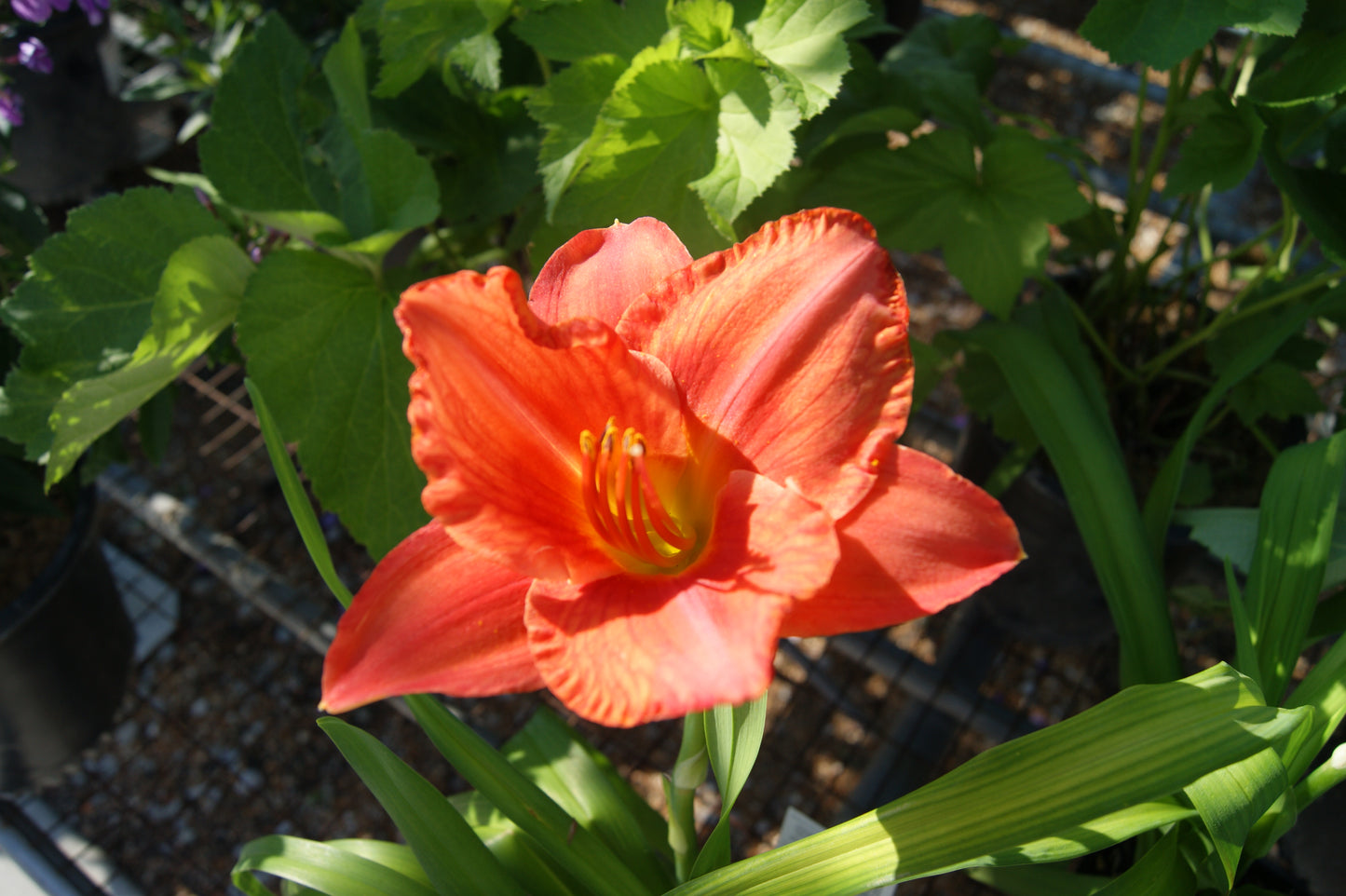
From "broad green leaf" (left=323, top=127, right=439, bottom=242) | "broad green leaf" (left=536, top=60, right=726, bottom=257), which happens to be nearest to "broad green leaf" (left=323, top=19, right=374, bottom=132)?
"broad green leaf" (left=323, top=127, right=439, bottom=242)

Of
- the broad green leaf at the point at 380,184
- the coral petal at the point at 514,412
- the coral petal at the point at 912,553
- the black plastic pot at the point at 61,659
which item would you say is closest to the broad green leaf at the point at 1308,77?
the coral petal at the point at 912,553

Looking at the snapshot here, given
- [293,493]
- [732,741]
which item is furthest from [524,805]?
[293,493]

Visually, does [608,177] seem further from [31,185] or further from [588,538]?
[31,185]

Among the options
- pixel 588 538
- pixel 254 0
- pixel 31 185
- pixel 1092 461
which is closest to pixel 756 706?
pixel 588 538

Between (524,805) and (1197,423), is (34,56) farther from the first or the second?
(1197,423)

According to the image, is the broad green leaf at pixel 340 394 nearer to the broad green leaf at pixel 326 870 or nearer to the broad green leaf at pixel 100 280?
the broad green leaf at pixel 100 280

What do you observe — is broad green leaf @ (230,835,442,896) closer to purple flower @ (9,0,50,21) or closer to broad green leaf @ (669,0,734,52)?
broad green leaf @ (669,0,734,52)
